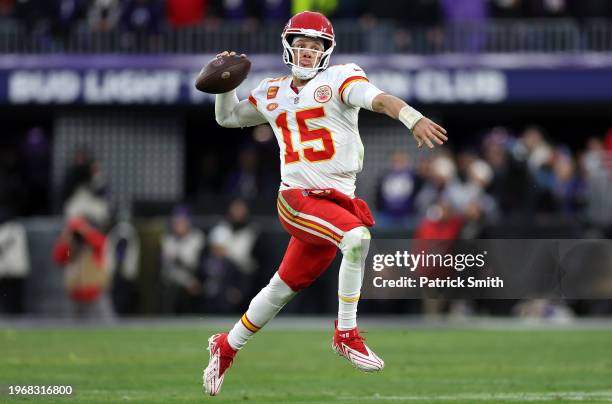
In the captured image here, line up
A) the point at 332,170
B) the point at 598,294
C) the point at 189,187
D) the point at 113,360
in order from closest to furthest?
the point at 332,170
the point at 598,294
the point at 113,360
the point at 189,187

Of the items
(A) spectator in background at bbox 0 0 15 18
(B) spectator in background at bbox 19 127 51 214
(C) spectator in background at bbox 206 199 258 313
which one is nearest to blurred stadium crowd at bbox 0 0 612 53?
(A) spectator in background at bbox 0 0 15 18

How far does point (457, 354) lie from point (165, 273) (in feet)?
22.6

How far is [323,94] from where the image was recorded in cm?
862

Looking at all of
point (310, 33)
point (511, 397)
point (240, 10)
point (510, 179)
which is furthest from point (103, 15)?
point (511, 397)

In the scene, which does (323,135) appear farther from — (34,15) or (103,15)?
(34,15)

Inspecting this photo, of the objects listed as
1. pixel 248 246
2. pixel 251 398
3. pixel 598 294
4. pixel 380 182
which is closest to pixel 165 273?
pixel 248 246

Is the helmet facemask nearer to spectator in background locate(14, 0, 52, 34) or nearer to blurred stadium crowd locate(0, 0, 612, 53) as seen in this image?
blurred stadium crowd locate(0, 0, 612, 53)

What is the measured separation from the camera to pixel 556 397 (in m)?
9.16

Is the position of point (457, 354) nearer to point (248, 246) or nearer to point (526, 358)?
point (526, 358)

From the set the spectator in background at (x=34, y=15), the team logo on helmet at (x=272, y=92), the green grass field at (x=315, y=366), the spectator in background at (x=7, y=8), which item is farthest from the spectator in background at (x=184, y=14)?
the team logo on helmet at (x=272, y=92)

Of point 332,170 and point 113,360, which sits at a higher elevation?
point 332,170

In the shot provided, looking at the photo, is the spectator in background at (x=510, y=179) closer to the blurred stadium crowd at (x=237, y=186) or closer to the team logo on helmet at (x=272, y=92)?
the blurred stadium crowd at (x=237, y=186)

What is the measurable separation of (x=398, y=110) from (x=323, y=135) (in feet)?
2.27

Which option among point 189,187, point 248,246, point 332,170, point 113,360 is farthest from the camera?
point 189,187
